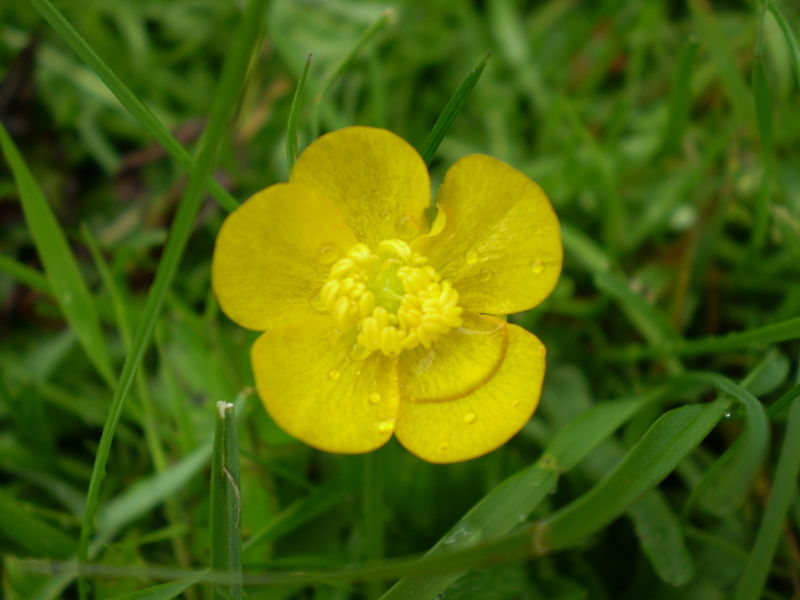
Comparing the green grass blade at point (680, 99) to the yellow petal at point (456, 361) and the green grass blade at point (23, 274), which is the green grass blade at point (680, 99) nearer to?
the yellow petal at point (456, 361)

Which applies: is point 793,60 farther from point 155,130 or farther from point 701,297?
point 155,130

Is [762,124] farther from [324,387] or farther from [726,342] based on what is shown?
[324,387]

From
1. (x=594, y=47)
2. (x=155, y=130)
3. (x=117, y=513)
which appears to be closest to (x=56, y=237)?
(x=155, y=130)

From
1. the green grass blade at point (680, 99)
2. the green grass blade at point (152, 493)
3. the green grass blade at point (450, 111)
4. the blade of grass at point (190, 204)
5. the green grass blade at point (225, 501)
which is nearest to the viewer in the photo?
the blade of grass at point (190, 204)

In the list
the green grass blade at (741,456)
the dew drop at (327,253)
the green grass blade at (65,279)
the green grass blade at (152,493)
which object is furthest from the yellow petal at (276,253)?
the green grass blade at (741,456)

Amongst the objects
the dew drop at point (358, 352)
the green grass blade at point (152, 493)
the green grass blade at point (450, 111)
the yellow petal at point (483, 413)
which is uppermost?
the green grass blade at point (450, 111)

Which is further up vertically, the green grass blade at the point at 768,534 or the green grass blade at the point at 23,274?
the green grass blade at the point at 23,274

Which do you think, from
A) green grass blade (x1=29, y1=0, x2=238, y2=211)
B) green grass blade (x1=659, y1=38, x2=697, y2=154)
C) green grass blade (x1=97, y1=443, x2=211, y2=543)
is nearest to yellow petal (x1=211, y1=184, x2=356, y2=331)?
green grass blade (x1=29, y1=0, x2=238, y2=211)

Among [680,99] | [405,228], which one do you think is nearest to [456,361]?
[405,228]
